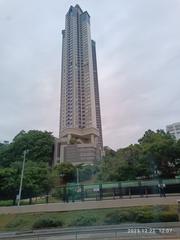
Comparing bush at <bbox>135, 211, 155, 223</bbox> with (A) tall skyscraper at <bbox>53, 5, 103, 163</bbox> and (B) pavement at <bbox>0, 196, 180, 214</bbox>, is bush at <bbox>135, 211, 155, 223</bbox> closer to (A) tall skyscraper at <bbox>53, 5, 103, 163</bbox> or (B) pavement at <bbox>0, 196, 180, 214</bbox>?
(B) pavement at <bbox>0, 196, 180, 214</bbox>

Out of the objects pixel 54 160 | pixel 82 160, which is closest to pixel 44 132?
pixel 54 160

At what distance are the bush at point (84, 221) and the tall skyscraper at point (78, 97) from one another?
59357 mm

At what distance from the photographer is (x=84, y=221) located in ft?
59.9

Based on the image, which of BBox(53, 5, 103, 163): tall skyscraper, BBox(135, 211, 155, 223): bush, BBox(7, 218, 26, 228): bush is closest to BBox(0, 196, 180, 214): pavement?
BBox(7, 218, 26, 228): bush

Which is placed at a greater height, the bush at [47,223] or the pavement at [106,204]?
the pavement at [106,204]

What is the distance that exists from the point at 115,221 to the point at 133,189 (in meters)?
8.44

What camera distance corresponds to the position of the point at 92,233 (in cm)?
1398

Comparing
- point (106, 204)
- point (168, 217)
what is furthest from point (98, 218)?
point (168, 217)

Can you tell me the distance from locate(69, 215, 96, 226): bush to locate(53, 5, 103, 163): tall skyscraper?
5936 cm

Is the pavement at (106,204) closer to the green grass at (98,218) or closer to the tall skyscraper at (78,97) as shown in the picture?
the green grass at (98,218)

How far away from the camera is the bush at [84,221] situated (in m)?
18.0

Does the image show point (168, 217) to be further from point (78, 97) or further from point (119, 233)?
point (78, 97)

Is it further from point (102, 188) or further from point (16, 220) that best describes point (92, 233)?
point (102, 188)

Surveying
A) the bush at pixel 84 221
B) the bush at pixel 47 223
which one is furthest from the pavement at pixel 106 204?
the bush at pixel 47 223
